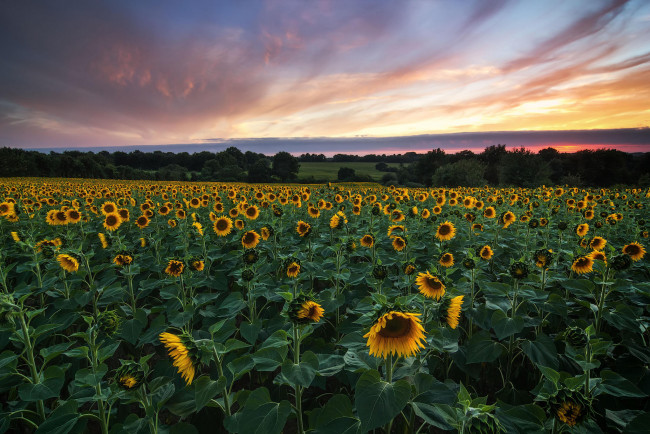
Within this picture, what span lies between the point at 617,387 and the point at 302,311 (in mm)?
2372

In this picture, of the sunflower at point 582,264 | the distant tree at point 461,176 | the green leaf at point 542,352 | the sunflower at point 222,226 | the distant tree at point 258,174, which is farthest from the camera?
the distant tree at point 258,174

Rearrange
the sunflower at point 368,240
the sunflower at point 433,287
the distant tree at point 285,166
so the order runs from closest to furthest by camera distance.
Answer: the sunflower at point 433,287 < the sunflower at point 368,240 < the distant tree at point 285,166

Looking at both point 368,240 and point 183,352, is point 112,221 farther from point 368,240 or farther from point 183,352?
point 183,352

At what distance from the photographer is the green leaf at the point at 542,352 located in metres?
2.80

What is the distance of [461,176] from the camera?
50.1 m

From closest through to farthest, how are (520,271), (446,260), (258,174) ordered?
(520,271) < (446,260) < (258,174)

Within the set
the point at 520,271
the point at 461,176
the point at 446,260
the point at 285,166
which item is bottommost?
the point at 461,176

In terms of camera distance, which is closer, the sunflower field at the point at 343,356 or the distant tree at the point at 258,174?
the sunflower field at the point at 343,356

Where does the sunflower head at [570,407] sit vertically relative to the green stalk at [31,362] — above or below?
above

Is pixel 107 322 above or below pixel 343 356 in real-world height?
above

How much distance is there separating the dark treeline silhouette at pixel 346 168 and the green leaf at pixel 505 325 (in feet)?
124

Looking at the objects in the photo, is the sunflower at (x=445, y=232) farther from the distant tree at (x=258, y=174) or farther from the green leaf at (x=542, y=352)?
the distant tree at (x=258, y=174)

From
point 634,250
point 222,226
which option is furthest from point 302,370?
point 222,226

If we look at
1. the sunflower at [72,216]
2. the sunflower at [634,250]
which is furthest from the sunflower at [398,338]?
the sunflower at [72,216]
